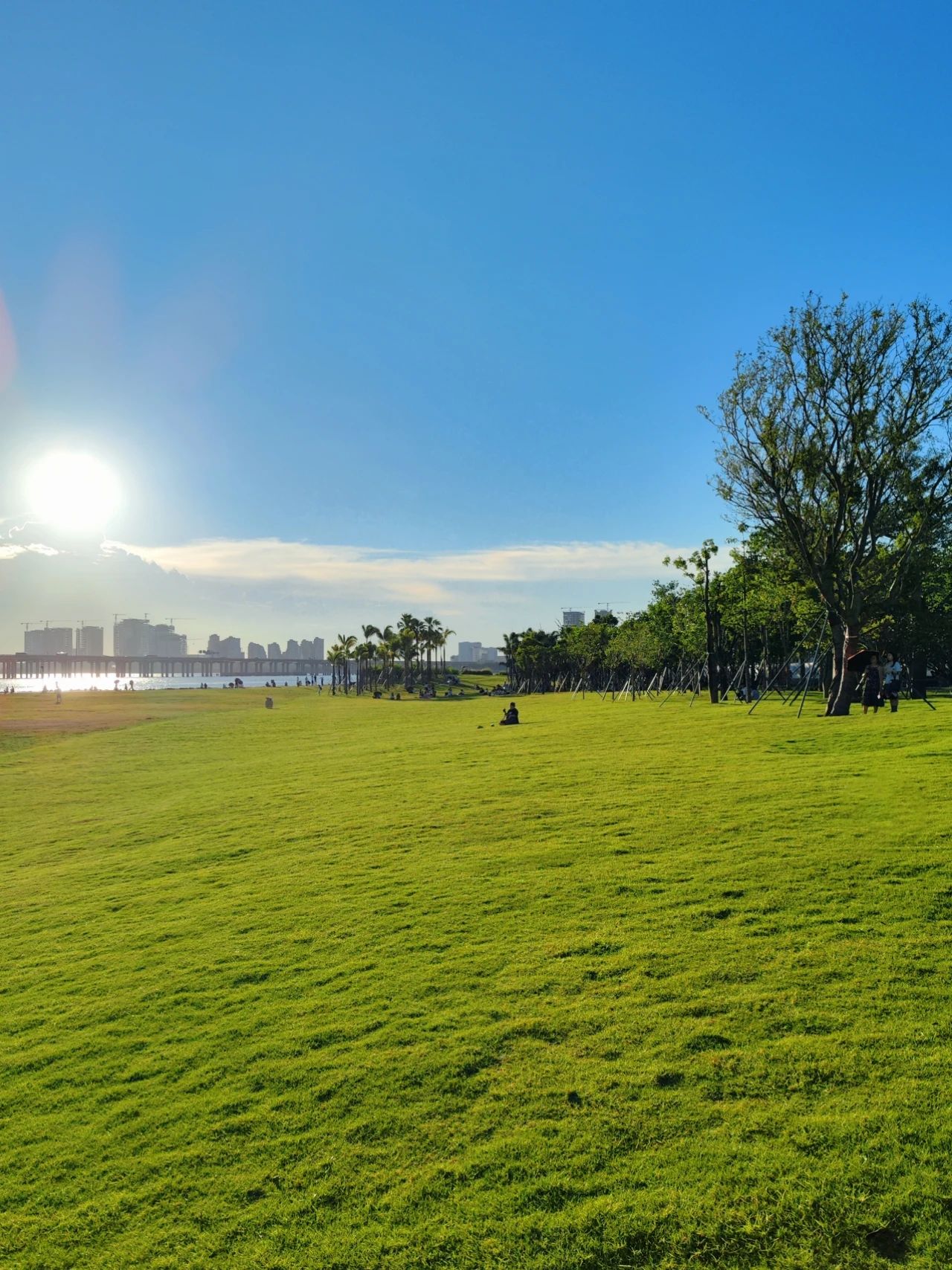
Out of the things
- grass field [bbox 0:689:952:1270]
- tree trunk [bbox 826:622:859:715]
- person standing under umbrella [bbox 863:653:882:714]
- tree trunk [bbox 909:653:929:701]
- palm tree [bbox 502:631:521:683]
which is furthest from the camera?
palm tree [bbox 502:631:521:683]

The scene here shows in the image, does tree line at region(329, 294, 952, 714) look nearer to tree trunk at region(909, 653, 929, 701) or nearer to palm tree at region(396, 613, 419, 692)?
tree trunk at region(909, 653, 929, 701)

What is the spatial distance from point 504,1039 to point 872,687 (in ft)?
87.9

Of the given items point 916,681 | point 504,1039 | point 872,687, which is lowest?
point 504,1039

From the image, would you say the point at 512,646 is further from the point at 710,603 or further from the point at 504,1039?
the point at 504,1039

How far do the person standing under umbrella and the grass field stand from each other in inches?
492

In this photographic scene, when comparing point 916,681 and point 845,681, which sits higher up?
point 845,681

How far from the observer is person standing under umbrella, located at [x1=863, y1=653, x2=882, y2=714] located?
2972cm

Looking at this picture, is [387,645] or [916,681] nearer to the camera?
[916,681]

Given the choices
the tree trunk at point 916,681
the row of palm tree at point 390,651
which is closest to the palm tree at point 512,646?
the row of palm tree at point 390,651

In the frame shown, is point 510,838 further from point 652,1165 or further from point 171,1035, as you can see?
point 652,1165

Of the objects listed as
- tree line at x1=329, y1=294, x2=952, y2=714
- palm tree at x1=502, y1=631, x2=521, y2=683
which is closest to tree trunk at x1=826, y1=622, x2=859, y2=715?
tree line at x1=329, y1=294, x2=952, y2=714

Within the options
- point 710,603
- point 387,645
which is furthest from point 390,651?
point 710,603

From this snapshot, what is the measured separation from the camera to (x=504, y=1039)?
7883 millimetres

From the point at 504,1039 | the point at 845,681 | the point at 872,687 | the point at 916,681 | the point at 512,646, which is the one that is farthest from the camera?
the point at 512,646
